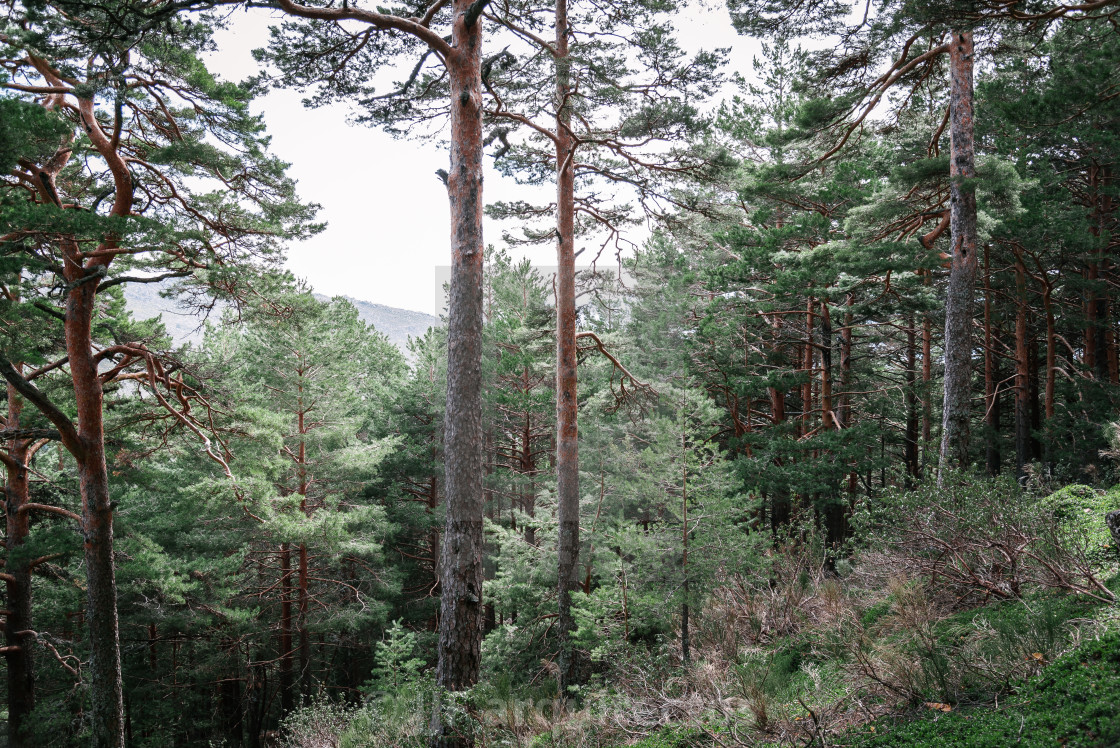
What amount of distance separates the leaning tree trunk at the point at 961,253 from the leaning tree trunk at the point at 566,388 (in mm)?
5284

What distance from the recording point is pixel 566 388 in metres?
9.30

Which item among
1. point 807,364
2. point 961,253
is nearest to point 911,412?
point 807,364

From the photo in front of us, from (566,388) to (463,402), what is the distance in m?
3.58

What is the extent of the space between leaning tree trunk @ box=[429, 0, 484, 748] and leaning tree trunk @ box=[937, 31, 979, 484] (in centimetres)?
652

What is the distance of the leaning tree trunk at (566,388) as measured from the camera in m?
8.73

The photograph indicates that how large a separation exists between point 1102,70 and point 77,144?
13871 mm

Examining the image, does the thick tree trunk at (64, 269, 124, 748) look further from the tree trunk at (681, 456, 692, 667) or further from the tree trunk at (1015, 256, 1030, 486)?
the tree trunk at (1015, 256, 1030, 486)

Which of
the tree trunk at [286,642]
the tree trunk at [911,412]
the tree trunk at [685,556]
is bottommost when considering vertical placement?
the tree trunk at [286,642]

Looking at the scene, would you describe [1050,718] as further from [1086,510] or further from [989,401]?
[989,401]

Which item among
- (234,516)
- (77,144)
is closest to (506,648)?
(234,516)

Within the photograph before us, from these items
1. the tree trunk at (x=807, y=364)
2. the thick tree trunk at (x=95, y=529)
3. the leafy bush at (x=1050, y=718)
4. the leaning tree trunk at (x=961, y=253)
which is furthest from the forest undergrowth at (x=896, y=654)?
the tree trunk at (x=807, y=364)

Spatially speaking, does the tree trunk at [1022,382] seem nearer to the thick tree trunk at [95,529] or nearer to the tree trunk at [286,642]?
the thick tree trunk at [95,529]

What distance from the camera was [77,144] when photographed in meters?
7.20

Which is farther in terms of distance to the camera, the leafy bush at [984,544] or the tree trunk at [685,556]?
the tree trunk at [685,556]
